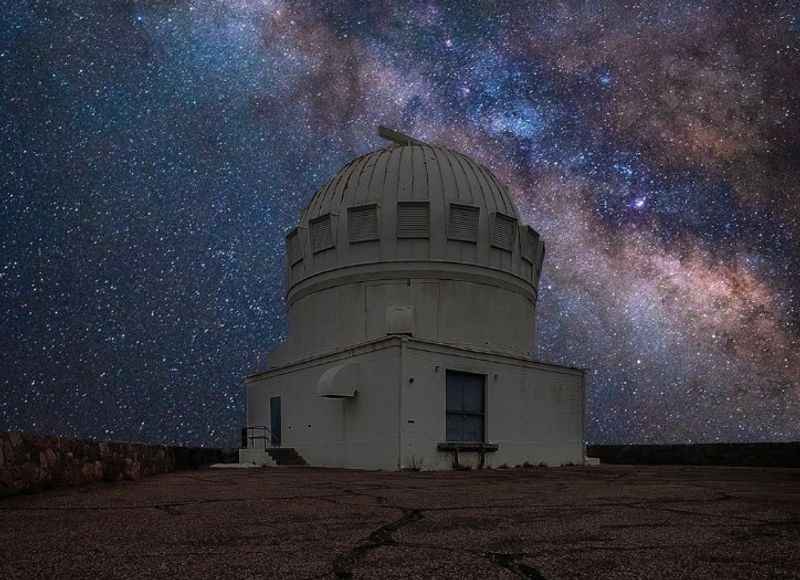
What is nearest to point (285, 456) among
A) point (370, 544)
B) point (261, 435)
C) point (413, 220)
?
point (261, 435)

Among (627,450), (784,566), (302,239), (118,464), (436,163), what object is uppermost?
(436,163)

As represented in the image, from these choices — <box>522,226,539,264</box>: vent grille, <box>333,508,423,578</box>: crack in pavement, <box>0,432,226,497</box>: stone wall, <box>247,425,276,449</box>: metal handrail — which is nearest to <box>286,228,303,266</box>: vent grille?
<box>247,425,276,449</box>: metal handrail

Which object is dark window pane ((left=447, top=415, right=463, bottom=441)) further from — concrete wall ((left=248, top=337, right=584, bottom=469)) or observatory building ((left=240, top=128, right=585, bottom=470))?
concrete wall ((left=248, top=337, right=584, bottom=469))

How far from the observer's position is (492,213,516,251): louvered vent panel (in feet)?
55.2

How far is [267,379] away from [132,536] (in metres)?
14.8

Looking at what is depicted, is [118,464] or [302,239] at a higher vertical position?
[302,239]

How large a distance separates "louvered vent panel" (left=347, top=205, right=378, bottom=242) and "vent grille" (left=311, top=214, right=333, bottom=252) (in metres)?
0.65

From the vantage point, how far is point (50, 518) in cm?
393

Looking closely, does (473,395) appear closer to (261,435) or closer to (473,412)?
(473,412)

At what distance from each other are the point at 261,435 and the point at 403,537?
15.4 metres

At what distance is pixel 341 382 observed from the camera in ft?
43.6

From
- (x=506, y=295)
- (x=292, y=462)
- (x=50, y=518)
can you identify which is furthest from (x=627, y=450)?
(x=50, y=518)

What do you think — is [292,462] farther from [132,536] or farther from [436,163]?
[132,536]

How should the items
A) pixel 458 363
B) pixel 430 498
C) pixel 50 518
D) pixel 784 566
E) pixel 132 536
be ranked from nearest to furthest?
pixel 784 566, pixel 132 536, pixel 50 518, pixel 430 498, pixel 458 363
